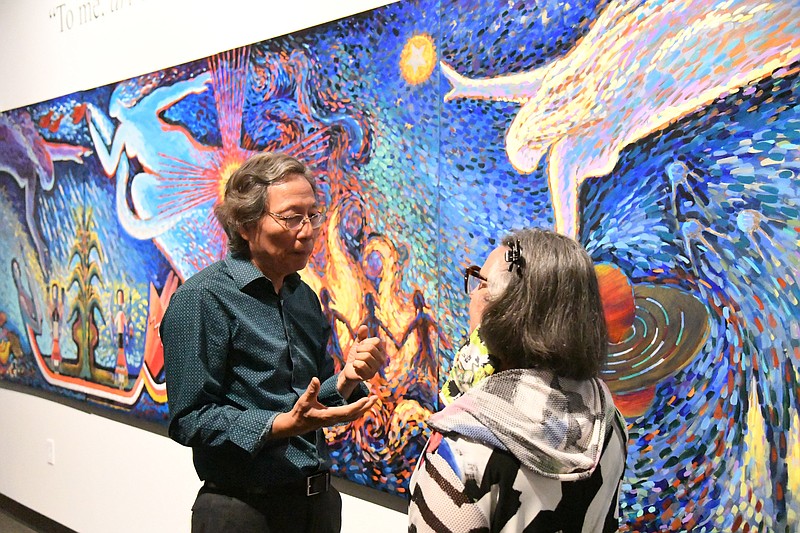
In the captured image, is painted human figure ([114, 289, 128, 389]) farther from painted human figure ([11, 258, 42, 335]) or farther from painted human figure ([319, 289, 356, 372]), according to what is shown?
painted human figure ([319, 289, 356, 372])

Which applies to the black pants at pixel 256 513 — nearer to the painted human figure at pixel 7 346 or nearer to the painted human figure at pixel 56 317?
the painted human figure at pixel 56 317

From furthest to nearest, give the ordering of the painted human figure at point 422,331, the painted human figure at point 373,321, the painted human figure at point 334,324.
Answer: the painted human figure at point 334,324, the painted human figure at point 373,321, the painted human figure at point 422,331

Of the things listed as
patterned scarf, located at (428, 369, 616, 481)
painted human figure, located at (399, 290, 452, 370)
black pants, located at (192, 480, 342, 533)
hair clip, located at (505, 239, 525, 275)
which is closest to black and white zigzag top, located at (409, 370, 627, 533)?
patterned scarf, located at (428, 369, 616, 481)

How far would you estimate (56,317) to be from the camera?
4297 millimetres

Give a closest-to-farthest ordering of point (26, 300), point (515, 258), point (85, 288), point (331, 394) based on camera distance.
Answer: point (515, 258), point (331, 394), point (85, 288), point (26, 300)

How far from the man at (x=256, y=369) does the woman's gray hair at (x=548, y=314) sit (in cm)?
53

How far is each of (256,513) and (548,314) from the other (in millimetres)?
947

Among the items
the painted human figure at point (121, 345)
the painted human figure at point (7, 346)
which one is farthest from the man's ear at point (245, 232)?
the painted human figure at point (7, 346)

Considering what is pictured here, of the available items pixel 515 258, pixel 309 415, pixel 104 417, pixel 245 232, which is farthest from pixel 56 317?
pixel 515 258

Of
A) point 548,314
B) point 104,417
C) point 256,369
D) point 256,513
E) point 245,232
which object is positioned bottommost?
point 104,417

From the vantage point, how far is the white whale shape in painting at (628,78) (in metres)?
1.76

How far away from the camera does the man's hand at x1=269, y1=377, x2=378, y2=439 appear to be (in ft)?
5.74

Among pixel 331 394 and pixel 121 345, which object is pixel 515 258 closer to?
pixel 331 394

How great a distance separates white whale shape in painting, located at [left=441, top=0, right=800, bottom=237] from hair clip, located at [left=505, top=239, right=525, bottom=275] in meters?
0.72
